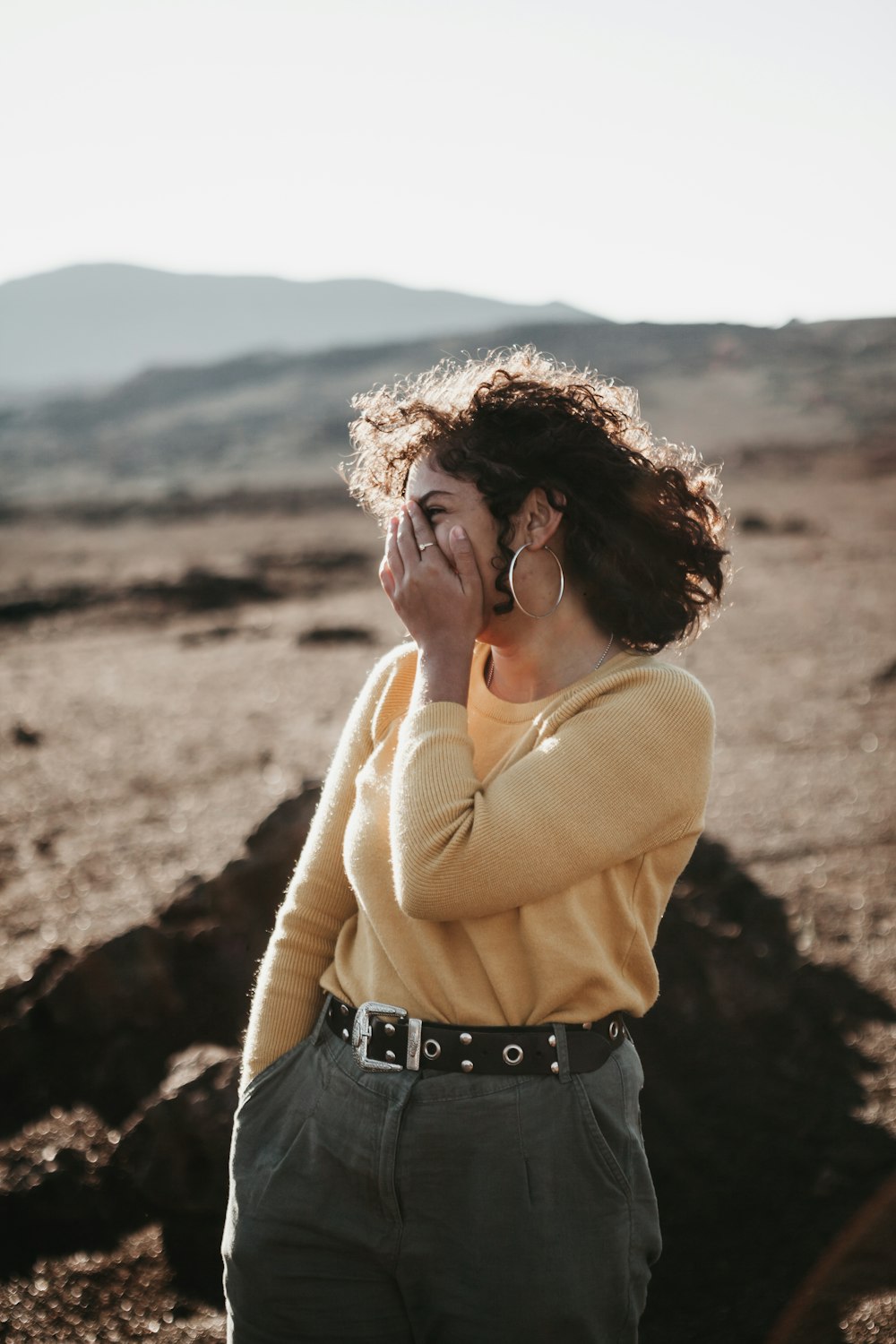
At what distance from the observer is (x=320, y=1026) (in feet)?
6.46

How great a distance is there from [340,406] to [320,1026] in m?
46.2

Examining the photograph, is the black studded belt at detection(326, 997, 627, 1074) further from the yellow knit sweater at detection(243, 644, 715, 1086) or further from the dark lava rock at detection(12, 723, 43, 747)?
the dark lava rock at detection(12, 723, 43, 747)

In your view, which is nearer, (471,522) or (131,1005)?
(471,522)

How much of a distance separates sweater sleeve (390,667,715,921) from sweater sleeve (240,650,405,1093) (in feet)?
1.13

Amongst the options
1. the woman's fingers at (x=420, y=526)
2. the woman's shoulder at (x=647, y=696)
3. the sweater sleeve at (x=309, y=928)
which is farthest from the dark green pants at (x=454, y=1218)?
the woman's fingers at (x=420, y=526)

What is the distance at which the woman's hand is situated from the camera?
1921 millimetres

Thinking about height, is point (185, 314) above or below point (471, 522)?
above

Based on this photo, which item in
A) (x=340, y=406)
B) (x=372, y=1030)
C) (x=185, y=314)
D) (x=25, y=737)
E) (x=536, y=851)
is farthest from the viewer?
(x=185, y=314)

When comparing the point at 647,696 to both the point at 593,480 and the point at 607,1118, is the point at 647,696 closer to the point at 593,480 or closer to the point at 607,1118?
the point at 593,480

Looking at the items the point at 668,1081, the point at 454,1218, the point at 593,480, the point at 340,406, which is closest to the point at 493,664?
the point at 593,480

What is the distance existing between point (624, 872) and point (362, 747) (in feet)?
1.98

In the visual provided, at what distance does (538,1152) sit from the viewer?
1709mm

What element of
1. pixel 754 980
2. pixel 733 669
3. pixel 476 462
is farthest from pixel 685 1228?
pixel 733 669

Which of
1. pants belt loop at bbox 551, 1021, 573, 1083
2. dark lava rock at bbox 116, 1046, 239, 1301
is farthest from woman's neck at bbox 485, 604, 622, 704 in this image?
dark lava rock at bbox 116, 1046, 239, 1301
